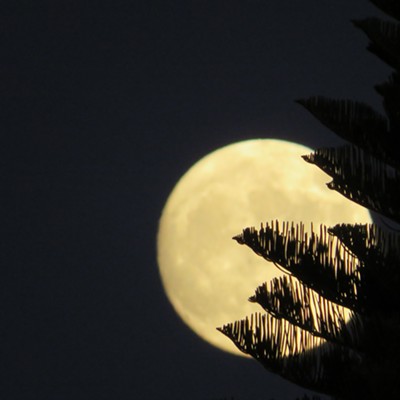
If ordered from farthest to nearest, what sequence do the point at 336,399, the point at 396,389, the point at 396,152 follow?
the point at 396,152
the point at 336,399
the point at 396,389

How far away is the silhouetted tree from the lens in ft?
30.3

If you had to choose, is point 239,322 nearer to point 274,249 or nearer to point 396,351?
point 274,249

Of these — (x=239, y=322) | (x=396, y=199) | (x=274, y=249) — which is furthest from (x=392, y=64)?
(x=239, y=322)

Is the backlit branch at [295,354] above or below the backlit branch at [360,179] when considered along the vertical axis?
below

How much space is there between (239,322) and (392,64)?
2724 mm

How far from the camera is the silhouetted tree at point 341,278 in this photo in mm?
9250

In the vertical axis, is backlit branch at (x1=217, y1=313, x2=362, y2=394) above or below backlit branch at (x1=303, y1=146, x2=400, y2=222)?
below

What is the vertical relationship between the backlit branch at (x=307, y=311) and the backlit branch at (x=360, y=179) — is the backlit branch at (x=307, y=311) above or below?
below

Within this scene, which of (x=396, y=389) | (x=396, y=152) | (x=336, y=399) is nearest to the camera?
(x=396, y=389)

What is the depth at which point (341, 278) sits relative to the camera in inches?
377

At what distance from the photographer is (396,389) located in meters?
8.59

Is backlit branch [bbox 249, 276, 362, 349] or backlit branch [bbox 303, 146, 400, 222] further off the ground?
backlit branch [bbox 303, 146, 400, 222]

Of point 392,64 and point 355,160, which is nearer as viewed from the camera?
point 355,160

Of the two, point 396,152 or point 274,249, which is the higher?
point 396,152
